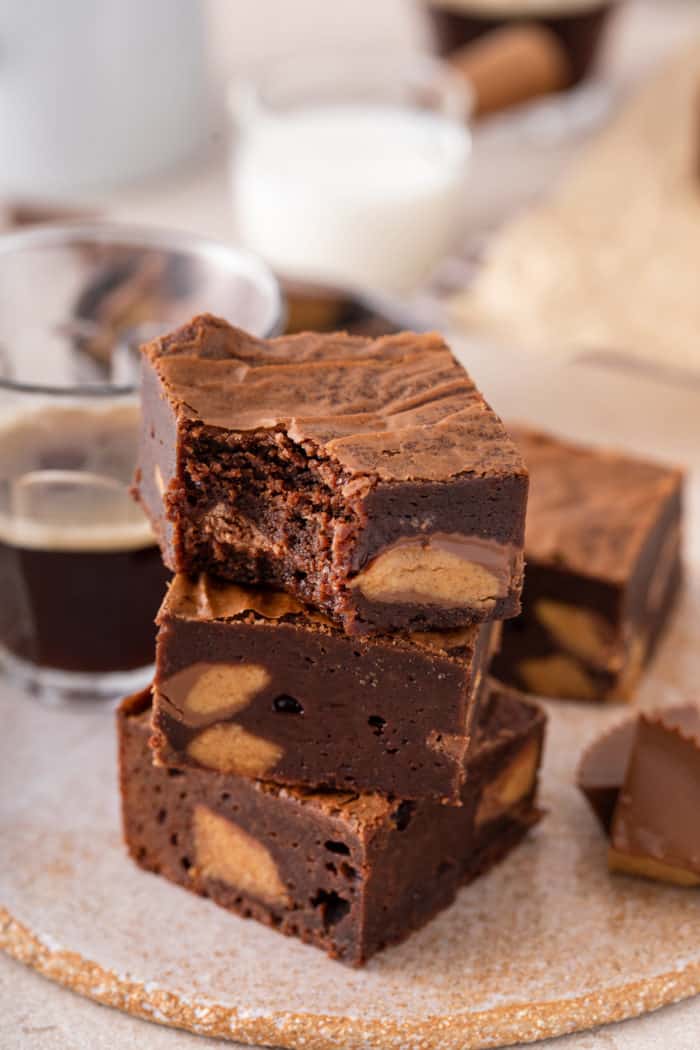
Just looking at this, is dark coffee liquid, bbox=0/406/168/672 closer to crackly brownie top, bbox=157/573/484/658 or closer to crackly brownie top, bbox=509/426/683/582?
crackly brownie top, bbox=157/573/484/658

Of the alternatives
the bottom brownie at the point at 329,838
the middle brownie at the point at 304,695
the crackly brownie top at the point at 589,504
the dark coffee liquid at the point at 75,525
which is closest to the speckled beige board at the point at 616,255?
the crackly brownie top at the point at 589,504

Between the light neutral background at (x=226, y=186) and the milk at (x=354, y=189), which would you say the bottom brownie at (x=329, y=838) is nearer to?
the light neutral background at (x=226, y=186)

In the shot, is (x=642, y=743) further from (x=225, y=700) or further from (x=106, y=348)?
(x=106, y=348)

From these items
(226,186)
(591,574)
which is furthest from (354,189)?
(591,574)

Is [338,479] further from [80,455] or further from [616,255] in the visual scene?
[616,255]

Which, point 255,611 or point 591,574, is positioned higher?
point 255,611
